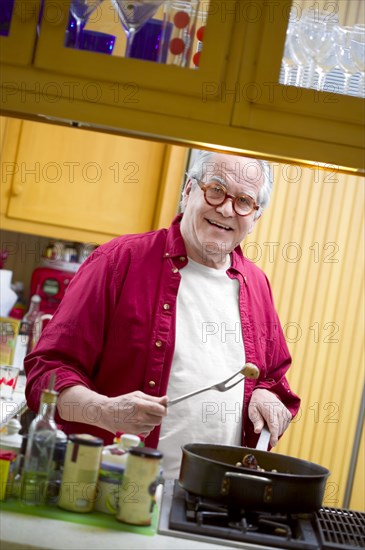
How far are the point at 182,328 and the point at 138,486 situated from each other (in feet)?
2.38

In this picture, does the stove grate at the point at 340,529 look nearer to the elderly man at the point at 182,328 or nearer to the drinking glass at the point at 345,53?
the elderly man at the point at 182,328

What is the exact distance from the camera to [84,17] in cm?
163

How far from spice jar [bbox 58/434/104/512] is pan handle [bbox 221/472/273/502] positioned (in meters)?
0.24

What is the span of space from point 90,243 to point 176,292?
1.49 m

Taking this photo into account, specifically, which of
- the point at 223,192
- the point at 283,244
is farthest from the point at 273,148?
the point at 283,244

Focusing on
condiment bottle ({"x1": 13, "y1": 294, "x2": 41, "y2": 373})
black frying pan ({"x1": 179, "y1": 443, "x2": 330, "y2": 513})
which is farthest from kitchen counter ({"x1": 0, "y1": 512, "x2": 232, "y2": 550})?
condiment bottle ({"x1": 13, "y1": 294, "x2": 41, "y2": 373})

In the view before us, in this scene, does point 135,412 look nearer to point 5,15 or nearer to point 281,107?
point 281,107

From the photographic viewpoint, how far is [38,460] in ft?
5.25

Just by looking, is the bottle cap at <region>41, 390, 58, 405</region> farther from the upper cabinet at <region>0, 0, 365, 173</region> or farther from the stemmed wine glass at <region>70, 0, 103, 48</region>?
the stemmed wine glass at <region>70, 0, 103, 48</region>

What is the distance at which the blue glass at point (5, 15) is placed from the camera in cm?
164

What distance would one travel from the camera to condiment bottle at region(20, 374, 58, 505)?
1594mm

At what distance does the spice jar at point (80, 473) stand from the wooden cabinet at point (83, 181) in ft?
6.39

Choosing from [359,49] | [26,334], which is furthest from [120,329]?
[26,334]

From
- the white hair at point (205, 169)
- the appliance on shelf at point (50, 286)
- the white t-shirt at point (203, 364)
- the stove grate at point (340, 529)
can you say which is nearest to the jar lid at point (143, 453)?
the stove grate at point (340, 529)
